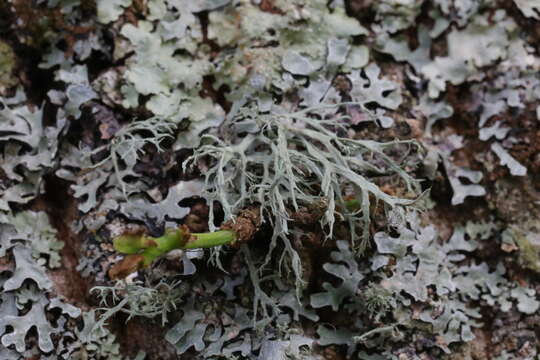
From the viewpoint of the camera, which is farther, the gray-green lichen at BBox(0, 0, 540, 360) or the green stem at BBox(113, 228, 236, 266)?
the gray-green lichen at BBox(0, 0, 540, 360)

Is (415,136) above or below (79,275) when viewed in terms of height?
above

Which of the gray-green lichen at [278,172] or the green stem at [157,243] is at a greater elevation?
the green stem at [157,243]

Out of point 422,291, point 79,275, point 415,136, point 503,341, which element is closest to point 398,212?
point 422,291

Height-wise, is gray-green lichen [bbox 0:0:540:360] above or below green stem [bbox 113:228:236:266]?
below

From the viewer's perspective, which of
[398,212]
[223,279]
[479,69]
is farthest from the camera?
[479,69]

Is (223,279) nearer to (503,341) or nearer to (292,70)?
(292,70)

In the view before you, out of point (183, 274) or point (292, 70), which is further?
point (292, 70)

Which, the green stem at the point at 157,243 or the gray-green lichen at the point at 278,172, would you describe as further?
the gray-green lichen at the point at 278,172

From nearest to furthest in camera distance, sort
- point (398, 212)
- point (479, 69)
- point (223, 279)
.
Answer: point (398, 212) → point (223, 279) → point (479, 69)

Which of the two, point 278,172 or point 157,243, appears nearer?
point 157,243

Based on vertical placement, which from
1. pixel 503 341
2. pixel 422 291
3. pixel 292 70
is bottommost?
pixel 503 341
